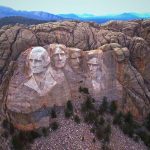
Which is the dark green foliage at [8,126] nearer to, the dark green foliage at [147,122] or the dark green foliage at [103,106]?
the dark green foliage at [103,106]

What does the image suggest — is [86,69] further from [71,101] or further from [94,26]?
[94,26]

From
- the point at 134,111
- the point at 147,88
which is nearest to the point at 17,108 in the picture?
the point at 134,111

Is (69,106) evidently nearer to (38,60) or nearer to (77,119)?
(77,119)

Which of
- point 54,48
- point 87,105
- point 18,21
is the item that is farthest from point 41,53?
point 18,21

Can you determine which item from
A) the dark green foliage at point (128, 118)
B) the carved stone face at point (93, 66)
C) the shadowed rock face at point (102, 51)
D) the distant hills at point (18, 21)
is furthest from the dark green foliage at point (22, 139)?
the distant hills at point (18, 21)

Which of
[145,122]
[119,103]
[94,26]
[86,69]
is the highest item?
[94,26]

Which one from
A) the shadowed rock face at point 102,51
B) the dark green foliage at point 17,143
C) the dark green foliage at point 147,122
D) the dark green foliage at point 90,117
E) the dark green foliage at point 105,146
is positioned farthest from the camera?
the dark green foliage at point 147,122

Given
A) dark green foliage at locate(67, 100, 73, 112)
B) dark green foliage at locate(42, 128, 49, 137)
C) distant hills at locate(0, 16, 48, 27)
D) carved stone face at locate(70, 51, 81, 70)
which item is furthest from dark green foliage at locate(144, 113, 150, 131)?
distant hills at locate(0, 16, 48, 27)
